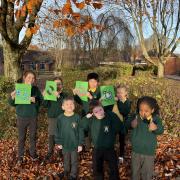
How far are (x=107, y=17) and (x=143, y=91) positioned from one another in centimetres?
2081

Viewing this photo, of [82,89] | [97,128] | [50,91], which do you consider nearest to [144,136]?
[97,128]

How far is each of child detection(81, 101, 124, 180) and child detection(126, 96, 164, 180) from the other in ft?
1.32

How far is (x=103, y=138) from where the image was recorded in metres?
4.93

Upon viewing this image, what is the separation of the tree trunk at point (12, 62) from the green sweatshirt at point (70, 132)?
5.13m

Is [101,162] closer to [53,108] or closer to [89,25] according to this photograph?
[53,108]

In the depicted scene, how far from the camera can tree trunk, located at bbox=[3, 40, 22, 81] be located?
9.87 meters

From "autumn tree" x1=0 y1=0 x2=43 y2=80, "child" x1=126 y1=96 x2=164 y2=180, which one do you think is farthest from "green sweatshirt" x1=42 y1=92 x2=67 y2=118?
"autumn tree" x1=0 y1=0 x2=43 y2=80

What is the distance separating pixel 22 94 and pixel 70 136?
126cm

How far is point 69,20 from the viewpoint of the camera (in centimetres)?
555

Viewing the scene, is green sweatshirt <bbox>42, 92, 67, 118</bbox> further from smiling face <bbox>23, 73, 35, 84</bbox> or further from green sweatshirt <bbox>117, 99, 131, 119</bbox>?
green sweatshirt <bbox>117, 99, 131, 119</bbox>

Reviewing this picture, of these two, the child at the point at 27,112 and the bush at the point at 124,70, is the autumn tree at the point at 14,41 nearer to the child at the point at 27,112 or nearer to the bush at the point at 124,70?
the child at the point at 27,112

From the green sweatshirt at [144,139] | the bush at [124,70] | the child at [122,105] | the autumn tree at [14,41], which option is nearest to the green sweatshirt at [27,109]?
the child at [122,105]

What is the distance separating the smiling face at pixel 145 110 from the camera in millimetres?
4332

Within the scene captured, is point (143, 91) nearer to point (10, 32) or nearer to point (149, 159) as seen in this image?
point (10, 32)
